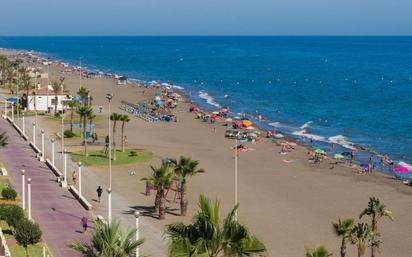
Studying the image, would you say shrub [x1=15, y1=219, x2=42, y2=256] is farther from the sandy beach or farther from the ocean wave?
the ocean wave

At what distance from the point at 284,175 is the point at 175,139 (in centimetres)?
1700

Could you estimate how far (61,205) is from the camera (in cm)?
3553

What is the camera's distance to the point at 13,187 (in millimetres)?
38125

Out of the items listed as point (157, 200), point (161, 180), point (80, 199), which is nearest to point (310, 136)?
point (157, 200)

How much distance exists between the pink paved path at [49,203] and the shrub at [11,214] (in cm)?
139

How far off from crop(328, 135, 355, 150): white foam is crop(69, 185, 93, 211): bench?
31.3m

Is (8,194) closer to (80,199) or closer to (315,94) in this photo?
(80,199)

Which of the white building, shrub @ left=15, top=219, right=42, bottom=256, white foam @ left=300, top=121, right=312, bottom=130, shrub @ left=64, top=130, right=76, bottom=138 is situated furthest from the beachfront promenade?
white foam @ left=300, top=121, right=312, bottom=130

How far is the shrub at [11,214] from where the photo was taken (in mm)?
28703

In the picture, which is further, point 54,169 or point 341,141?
point 341,141

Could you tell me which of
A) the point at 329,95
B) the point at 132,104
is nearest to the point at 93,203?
the point at 132,104

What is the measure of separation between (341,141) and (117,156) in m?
23.8

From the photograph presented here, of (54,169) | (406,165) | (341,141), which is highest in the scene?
(341,141)

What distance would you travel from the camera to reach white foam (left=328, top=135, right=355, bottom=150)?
210 ft
